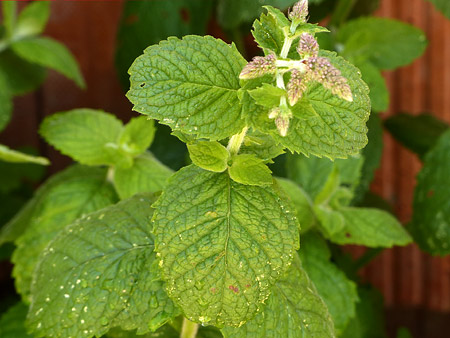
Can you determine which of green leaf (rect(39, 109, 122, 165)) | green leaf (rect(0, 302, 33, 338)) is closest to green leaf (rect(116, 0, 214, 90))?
green leaf (rect(39, 109, 122, 165))

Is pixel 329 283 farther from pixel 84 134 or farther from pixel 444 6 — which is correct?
pixel 444 6

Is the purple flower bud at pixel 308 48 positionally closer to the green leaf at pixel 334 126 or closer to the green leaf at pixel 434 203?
the green leaf at pixel 334 126

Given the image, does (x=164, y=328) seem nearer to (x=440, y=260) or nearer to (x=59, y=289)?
(x=59, y=289)

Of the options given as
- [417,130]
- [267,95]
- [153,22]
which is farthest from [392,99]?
[267,95]

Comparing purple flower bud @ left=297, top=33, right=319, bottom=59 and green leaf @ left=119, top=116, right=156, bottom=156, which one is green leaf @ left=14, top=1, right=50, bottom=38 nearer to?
green leaf @ left=119, top=116, right=156, bottom=156

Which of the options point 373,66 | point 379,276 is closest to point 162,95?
point 373,66

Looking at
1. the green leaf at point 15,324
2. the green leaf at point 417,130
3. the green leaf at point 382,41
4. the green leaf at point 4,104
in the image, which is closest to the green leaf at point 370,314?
the green leaf at point 417,130
